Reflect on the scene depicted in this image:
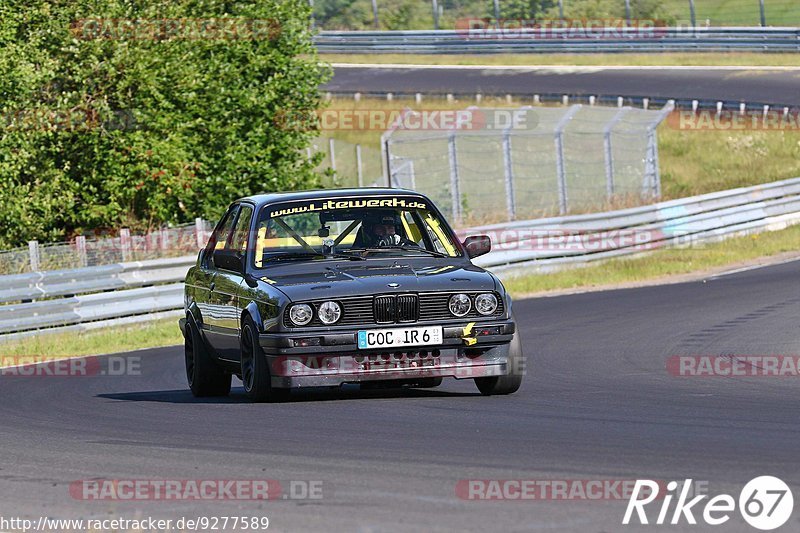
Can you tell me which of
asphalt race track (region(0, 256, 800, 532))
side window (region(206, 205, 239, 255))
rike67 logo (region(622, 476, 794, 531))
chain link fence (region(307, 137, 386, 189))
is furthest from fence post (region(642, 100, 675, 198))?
rike67 logo (region(622, 476, 794, 531))

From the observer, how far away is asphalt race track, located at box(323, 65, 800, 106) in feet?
148

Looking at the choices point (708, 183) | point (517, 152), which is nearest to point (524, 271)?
point (708, 183)

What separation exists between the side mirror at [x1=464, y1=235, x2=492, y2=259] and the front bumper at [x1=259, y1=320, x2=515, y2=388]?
103 centimetres

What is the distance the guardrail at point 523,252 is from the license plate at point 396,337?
989cm

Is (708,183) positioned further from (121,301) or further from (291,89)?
(121,301)

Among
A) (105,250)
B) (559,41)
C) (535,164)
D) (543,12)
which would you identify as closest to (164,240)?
(105,250)

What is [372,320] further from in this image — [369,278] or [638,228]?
[638,228]

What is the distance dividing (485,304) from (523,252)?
567 inches

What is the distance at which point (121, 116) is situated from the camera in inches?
1019

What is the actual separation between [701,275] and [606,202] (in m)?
4.80

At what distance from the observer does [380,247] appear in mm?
11070

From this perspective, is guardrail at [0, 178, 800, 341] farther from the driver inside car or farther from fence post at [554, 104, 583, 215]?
the driver inside car

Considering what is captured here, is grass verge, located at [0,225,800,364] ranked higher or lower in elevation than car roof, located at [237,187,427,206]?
lower

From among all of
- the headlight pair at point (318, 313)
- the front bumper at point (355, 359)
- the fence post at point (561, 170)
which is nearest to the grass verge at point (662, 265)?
the fence post at point (561, 170)
